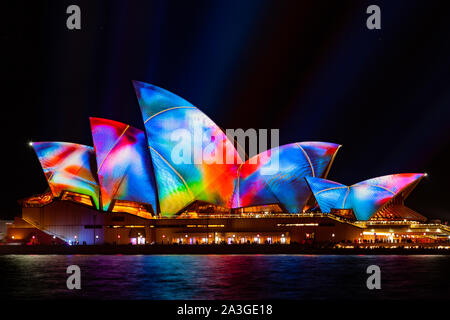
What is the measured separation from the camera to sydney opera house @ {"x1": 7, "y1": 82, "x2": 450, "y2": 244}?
256 ft

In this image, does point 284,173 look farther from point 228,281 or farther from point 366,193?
point 228,281

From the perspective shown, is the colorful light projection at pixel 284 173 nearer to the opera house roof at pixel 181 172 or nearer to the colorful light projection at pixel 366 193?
the opera house roof at pixel 181 172

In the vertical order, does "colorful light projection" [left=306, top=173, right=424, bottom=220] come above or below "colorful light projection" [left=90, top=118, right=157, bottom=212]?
below

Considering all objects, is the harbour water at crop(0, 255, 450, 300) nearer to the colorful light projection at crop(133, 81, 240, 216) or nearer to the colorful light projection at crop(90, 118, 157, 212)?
the colorful light projection at crop(90, 118, 157, 212)

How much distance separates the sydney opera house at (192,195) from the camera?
3071 inches

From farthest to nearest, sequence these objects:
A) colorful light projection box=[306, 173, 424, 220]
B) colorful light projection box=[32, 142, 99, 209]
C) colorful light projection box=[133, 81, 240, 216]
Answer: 1. colorful light projection box=[306, 173, 424, 220]
2. colorful light projection box=[32, 142, 99, 209]
3. colorful light projection box=[133, 81, 240, 216]

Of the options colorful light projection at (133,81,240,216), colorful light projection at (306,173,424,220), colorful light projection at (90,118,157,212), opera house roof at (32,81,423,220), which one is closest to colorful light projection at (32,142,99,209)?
opera house roof at (32,81,423,220)

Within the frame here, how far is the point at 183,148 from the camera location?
78062 mm

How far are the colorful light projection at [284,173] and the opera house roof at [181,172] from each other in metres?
0.13

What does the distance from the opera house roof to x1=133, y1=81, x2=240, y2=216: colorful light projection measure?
12 cm

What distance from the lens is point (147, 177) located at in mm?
80125

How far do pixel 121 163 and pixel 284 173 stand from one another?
20250 millimetres
